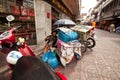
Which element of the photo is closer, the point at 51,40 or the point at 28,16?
the point at 51,40

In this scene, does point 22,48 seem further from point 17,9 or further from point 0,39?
point 17,9

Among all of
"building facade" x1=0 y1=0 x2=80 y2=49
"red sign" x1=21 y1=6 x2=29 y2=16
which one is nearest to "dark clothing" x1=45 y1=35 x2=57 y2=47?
"building facade" x1=0 y1=0 x2=80 y2=49

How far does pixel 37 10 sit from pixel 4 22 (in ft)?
6.68

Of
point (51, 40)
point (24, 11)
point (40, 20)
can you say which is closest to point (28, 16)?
point (24, 11)

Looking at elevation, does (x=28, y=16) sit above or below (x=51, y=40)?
above

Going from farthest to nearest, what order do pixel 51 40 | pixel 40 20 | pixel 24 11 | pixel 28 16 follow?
pixel 40 20
pixel 28 16
pixel 24 11
pixel 51 40

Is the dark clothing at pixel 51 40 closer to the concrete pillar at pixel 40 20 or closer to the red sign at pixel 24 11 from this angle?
the concrete pillar at pixel 40 20

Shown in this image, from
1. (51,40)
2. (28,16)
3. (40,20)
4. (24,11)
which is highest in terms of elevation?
(24,11)

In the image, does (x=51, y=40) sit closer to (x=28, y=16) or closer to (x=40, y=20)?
(x=28, y=16)

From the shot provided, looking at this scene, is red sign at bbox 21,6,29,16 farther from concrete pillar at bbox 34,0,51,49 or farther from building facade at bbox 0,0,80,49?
concrete pillar at bbox 34,0,51,49

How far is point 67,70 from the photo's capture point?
3039 millimetres

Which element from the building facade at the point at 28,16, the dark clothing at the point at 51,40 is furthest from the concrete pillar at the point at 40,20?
the dark clothing at the point at 51,40

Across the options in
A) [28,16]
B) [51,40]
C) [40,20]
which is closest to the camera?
[51,40]

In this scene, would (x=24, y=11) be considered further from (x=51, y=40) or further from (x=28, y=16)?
(x=51, y=40)
